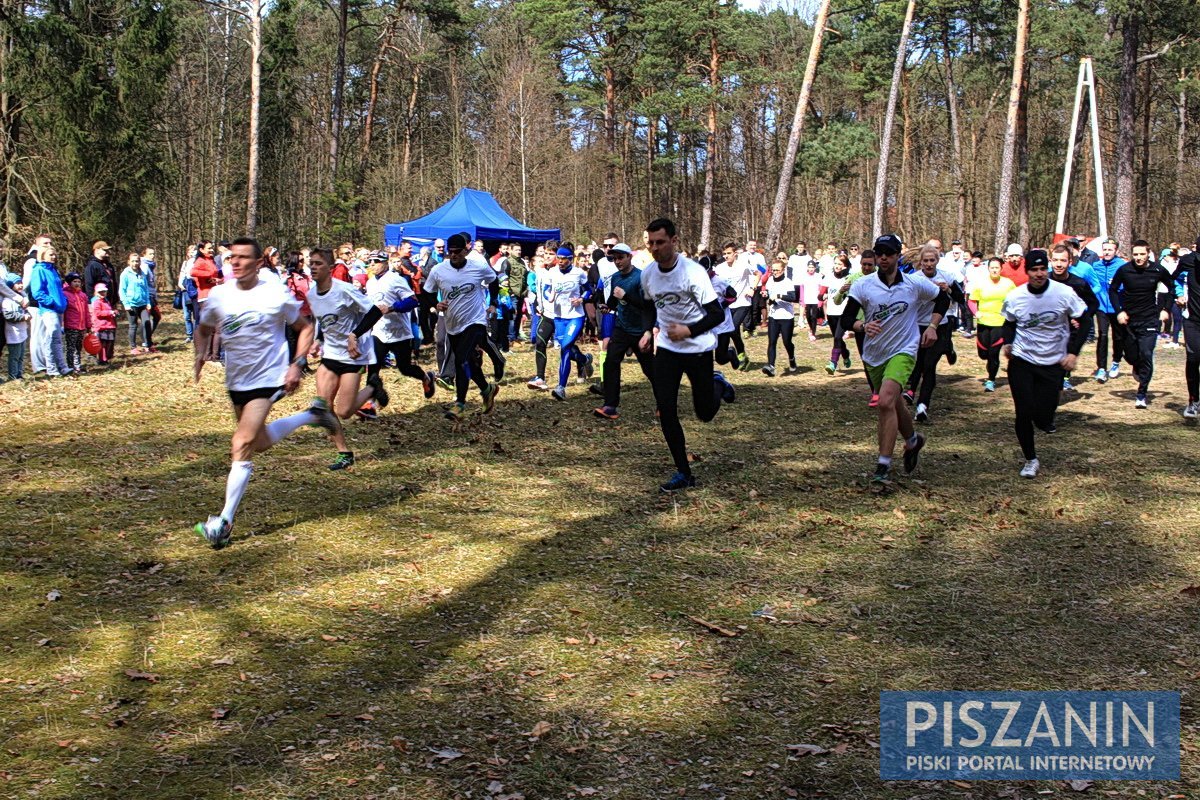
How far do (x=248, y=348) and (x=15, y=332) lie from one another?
9.38m

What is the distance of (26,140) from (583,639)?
2682 centimetres

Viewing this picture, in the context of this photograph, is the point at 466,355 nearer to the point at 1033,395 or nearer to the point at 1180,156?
the point at 1033,395

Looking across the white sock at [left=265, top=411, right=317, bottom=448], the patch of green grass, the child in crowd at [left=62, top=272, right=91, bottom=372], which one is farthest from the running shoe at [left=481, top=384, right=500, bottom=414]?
the child in crowd at [left=62, top=272, right=91, bottom=372]

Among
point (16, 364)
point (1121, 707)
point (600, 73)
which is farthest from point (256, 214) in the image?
point (1121, 707)

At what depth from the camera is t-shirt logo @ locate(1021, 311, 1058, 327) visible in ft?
32.9

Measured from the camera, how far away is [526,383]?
16000mm

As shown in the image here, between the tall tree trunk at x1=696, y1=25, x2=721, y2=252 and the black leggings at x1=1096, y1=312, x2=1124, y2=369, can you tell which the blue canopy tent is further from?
the black leggings at x1=1096, y1=312, x2=1124, y2=369

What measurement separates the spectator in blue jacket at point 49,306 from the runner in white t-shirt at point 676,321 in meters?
10.7

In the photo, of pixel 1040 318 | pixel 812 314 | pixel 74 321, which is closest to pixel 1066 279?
pixel 1040 318

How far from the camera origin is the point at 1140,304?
13.9 metres

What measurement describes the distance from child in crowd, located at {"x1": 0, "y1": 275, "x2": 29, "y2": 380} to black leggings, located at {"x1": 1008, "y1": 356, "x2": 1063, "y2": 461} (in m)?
12.3

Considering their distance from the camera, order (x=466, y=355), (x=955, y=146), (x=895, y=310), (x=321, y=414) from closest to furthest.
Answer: (x=321, y=414) < (x=895, y=310) < (x=466, y=355) < (x=955, y=146)

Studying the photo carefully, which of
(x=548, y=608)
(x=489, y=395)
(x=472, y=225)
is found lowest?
(x=548, y=608)

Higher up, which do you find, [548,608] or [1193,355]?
[1193,355]
